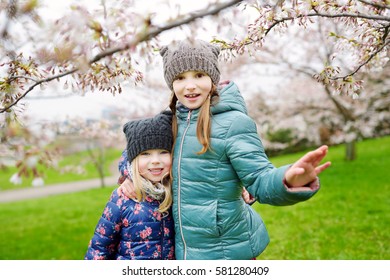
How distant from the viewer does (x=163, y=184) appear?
207 cm

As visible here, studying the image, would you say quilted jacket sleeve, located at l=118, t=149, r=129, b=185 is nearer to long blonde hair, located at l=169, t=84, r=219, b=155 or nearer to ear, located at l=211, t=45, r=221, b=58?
long blonde hair, located at l=169, t=84, r=219, b=155

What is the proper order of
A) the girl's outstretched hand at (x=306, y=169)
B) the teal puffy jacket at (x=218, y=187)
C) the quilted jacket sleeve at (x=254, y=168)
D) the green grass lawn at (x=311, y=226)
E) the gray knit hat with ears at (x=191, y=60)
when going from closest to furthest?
the girl's outstretched hand at (x=306, y=169), the quilted jacket sleeve at (x=254, y=168), the teal puffy jacket at (x=218, y=187), the gray knit hat with ears at (x=191, y=60), the green grass lawn at (x=311, y=226)

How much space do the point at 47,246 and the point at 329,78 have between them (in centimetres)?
472

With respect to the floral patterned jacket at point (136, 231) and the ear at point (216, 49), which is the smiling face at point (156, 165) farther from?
the ear at point (216, 49)

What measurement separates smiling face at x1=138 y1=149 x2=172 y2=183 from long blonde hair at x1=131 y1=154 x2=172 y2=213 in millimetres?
20

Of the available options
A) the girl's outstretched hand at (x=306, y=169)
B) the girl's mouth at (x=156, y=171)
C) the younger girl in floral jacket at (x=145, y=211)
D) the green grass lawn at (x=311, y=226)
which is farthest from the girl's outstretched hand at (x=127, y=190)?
the green grass lawn at (x=311, y=226)

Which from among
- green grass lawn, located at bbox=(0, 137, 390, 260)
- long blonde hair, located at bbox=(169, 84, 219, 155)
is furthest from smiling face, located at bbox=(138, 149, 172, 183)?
green grass lawn, located at bbox=(0, 137, 390, 260)

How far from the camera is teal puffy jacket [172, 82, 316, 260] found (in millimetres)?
1845

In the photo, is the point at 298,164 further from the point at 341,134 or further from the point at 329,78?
the point at 341,134

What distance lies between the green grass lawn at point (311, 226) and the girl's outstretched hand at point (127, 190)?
2622 mm

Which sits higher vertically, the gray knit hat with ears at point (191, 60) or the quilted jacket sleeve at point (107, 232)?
the gray knit hat with ears at point (191, 60)

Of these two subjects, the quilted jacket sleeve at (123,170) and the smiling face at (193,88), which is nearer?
the smiling face at (193,88)

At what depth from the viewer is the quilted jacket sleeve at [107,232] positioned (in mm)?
2068
